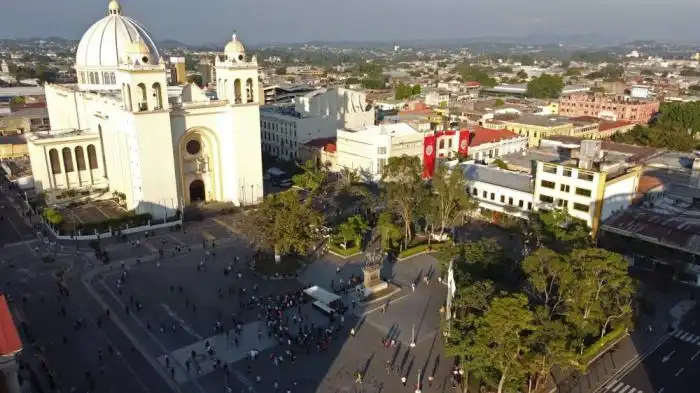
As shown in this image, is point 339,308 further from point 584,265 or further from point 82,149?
point 82,149

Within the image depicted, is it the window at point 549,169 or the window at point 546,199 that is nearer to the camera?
the window at point 549,169

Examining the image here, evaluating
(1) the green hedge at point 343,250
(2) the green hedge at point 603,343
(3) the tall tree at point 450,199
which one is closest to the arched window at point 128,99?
(1) the green hedge at point 343,250

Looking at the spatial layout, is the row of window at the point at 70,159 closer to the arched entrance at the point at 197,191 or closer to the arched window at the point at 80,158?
the arched window at the point at 80,158

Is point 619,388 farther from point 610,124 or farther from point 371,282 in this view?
point 610,124

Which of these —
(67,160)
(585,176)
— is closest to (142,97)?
(67,160)

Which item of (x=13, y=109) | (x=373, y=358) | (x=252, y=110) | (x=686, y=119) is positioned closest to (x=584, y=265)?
(x=373, y=358)

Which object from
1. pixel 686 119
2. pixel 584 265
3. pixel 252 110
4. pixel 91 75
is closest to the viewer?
pixel 584 265
